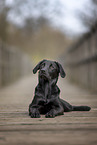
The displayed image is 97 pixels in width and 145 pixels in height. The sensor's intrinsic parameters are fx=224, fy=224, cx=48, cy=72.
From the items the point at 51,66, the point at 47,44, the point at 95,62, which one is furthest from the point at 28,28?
the point at 51,66

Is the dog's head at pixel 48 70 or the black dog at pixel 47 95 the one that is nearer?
the dog's head at pixel 48 70

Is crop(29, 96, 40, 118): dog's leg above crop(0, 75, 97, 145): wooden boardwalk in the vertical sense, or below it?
above

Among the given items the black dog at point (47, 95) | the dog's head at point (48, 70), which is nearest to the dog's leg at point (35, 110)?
the black dog at point (47, 95)

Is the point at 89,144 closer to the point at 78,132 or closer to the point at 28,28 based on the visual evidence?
the point at 78,132

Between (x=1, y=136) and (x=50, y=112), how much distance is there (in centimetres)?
114

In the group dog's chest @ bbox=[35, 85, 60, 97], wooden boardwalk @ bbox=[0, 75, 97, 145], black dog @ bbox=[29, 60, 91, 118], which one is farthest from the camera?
dog's chest @ bbox=[35, 85, 60, 97]

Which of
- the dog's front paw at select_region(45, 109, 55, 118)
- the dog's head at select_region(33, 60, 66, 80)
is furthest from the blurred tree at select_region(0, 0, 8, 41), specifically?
the dog's front paw at select_region(45, 109, 55, 118)

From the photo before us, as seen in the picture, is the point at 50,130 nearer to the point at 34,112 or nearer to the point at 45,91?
the point at 34,112

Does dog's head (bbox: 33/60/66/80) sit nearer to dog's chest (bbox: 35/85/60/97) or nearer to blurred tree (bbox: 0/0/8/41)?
dog's chest (bbox: 35/85/60/97)

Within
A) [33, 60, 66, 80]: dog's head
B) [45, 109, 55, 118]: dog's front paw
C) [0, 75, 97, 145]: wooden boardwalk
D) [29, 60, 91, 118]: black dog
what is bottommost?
[0, 75, 97, 145]: wooden boardwalk

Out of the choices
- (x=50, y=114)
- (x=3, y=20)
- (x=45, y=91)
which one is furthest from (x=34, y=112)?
(x=3, y=20)

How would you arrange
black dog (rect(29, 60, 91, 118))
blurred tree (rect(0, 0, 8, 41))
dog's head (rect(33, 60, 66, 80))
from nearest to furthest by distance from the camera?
dog's head (rect(33, 60, 66, 80)) → black dog (rect(29, 60, 91, 118)) → blurred tree (rect(0, 0, 8, 41))

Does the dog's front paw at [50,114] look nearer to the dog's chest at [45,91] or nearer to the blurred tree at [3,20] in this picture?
the dog's chest at [45,91]

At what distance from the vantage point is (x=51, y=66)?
11.5 feet
